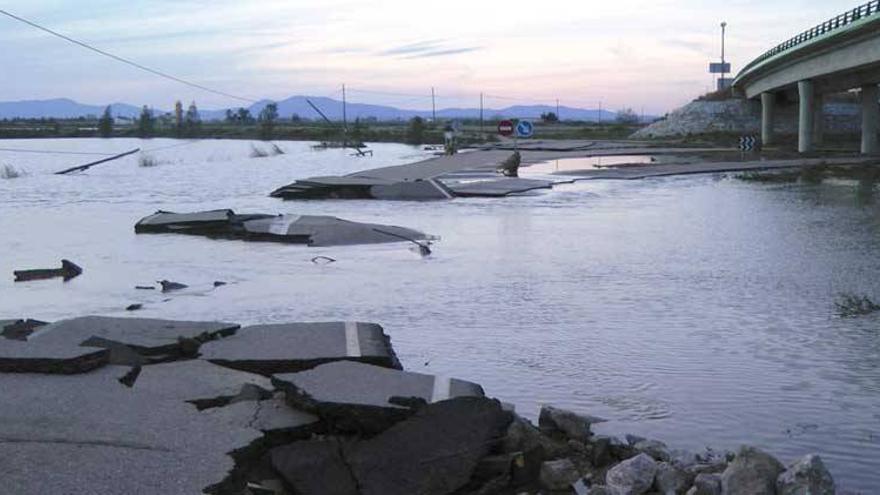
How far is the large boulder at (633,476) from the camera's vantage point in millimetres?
5305

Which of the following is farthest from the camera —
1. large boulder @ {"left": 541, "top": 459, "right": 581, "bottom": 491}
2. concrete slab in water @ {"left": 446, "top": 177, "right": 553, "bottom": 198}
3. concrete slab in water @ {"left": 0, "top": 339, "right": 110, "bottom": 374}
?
concrete slab in water @ {"left": 446, "top": 177, "right": 553, "bottom": 198}

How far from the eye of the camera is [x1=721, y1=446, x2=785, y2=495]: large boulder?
506cm

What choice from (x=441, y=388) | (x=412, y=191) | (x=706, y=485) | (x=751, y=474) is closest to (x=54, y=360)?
(x=441, y=388)

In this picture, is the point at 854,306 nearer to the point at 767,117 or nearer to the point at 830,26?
the point at 830,26

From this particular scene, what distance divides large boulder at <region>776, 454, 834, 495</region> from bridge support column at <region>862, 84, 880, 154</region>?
58.4 meters

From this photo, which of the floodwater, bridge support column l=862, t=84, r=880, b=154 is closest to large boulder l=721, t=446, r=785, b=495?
the floodwater

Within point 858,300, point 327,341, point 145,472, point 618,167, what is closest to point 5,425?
point 145,472

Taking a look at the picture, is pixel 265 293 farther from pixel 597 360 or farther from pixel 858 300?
pixel 858 300

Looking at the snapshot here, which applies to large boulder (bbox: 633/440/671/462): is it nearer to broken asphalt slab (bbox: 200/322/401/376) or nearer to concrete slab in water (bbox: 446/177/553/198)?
broken asphalt slab (bbox: 200/322/401/376)

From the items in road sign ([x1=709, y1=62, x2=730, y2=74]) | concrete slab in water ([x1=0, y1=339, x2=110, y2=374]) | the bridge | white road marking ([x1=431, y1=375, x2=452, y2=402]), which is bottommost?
white road marking ([x1=431, y1=375, x2=452, y2=402])

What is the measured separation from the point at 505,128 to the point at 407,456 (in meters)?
42.0

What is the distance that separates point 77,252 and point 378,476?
12.6m

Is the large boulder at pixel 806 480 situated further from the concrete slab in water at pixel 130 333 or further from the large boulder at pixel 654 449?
the concrete slab in water at pixel 130 333

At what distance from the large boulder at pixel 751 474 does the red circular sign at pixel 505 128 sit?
41.1 m
